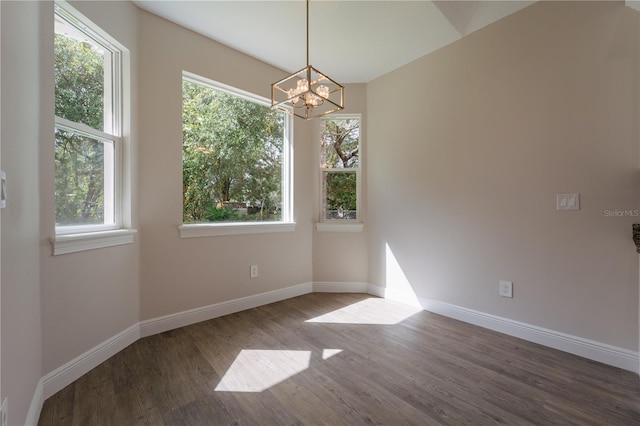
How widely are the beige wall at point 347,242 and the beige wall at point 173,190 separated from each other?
0.87 meters

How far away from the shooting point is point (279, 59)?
310 cm

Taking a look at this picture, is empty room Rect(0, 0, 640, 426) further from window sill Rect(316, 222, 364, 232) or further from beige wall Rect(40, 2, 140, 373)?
window sill Rect(316, 222, 364, 232)

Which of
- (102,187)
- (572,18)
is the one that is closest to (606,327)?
(572,18)

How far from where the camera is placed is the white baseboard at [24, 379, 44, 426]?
4.38 feet

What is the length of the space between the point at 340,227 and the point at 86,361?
262 centimetres

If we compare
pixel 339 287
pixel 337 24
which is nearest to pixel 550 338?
pixel 339 287

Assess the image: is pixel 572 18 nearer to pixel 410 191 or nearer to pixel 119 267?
pixel 410 191

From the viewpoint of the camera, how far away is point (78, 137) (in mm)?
1907

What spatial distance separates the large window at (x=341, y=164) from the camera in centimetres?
366

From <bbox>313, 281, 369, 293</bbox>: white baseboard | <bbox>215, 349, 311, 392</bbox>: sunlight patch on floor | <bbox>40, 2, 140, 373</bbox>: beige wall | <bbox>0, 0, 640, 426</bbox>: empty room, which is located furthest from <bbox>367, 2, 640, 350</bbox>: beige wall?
<bbox>40, 2, 140, 373</bbox>: beige wall

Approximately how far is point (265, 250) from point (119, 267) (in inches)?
54.7

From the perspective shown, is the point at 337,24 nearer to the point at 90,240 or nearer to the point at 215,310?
the point at 90,240

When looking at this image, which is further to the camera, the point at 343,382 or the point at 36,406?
the point at 343,382

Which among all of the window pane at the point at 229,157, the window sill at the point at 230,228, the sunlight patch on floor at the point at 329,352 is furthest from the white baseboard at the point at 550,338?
the window pane at the point at 229,157
